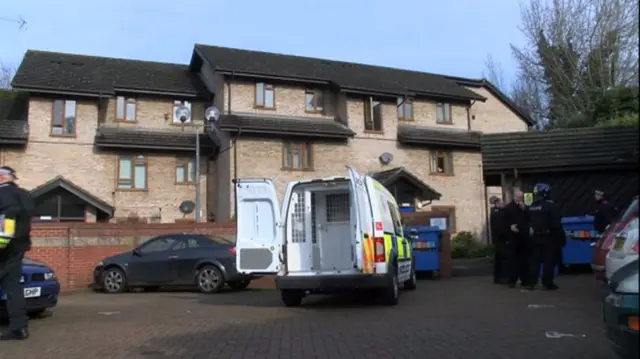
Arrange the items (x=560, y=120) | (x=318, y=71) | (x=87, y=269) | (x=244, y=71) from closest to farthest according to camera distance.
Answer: (x=87, y=269) → (x=244, y=71) → (x=318, y=71) → (x=560, y=120)

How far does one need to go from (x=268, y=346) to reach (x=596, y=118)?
28219 mm

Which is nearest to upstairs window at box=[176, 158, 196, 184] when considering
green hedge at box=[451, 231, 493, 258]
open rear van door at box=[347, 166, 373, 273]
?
green hedge at box=[451, 231, 493, 258]

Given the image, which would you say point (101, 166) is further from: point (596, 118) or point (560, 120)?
point (560, 120)

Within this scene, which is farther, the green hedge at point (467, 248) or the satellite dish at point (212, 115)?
the satellite dish at point (212, 115)

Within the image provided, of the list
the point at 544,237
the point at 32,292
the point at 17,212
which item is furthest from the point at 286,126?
the point at 17,212

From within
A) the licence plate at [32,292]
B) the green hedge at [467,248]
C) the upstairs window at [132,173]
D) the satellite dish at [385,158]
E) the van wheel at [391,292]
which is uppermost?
the satellite dish at [385,158]

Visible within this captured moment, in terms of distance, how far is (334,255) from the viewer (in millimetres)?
11609

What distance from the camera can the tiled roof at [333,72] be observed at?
3106 cm

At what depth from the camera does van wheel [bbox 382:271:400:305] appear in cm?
1083

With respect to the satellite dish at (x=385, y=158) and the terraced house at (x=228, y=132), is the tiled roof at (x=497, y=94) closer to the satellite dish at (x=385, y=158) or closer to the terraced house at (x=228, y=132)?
the terraced house at (x=228, y=132)

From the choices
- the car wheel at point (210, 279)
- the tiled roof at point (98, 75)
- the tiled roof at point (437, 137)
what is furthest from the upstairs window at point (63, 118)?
the tiled roof at point (437, 137)

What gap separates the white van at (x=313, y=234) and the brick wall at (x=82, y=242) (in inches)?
282

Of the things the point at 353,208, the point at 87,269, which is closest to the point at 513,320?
the point at 353,208

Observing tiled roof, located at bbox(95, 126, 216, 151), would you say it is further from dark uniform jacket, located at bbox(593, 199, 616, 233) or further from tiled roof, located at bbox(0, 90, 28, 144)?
dark uniform jacket, located at bbox(593, 199, 616, 233)
